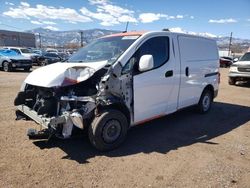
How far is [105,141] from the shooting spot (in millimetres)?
4797

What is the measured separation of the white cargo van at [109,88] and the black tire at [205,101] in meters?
1.46

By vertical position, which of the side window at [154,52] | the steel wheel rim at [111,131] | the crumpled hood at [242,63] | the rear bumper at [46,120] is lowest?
the steel wheel rim at [111,131]

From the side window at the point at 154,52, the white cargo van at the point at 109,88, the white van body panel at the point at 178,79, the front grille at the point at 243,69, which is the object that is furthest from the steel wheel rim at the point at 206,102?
the front grille at the point at 243,69

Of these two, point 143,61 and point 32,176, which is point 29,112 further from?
point 143,61

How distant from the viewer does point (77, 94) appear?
189 inches

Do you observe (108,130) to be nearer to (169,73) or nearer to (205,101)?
(169,73)

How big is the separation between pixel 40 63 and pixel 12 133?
77.2 ft

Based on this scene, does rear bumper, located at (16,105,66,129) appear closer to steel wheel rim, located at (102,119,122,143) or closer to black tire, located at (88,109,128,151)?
black tire, located at (88,109,128,151)

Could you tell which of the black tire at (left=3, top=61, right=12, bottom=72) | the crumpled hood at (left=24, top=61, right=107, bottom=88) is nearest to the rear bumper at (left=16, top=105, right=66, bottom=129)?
the crumpled hood at (left=24, top=61, right=107, bottom=88)

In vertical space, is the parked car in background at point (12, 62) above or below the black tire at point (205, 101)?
above

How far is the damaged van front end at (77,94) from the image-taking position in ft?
14.7

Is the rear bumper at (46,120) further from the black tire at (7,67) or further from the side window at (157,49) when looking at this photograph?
the black tire at (7,67)

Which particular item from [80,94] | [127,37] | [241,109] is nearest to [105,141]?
[80,94]

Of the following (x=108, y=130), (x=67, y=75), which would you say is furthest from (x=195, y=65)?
(x=67, y=75)
